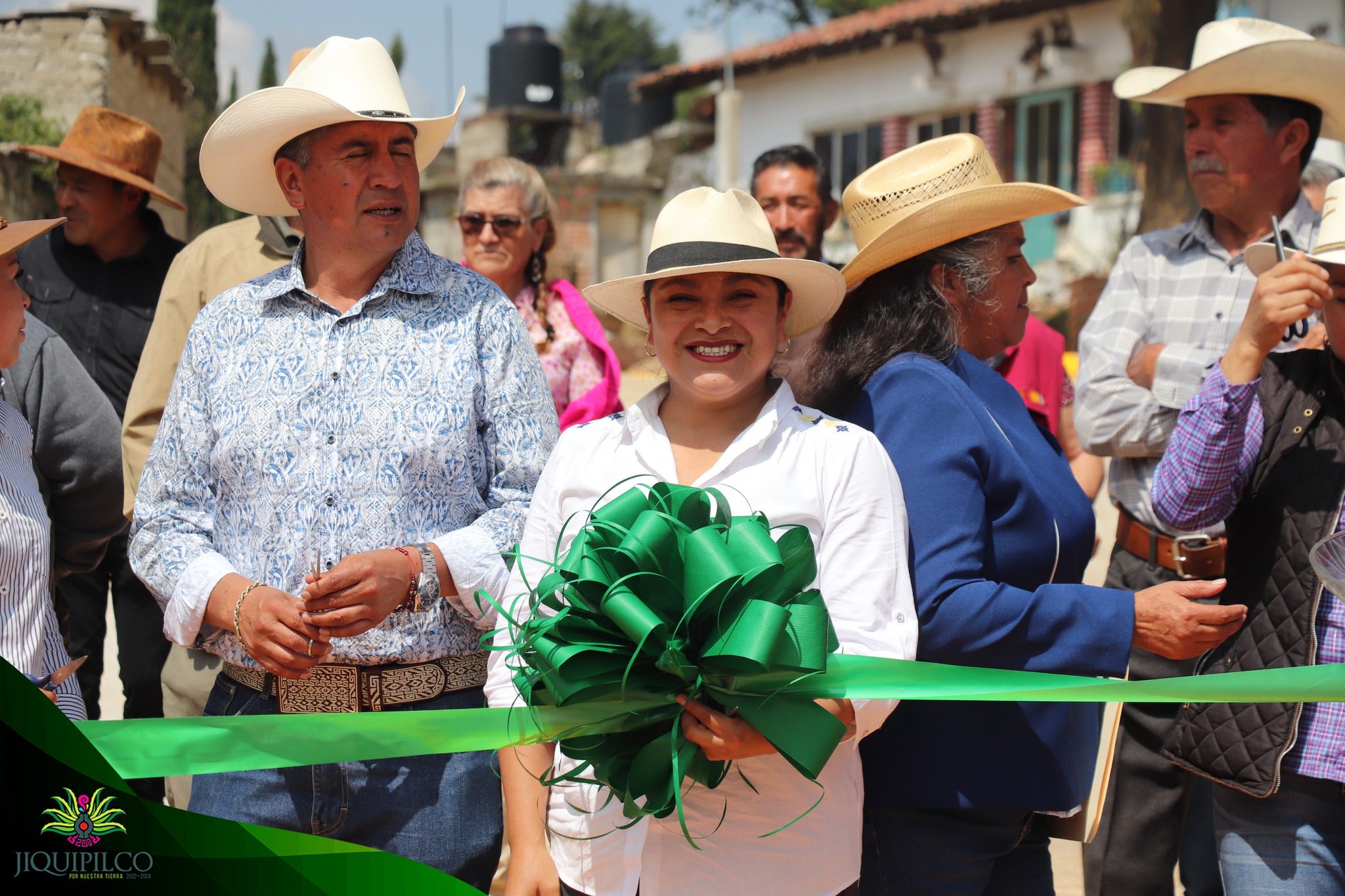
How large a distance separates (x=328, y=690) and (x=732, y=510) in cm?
100

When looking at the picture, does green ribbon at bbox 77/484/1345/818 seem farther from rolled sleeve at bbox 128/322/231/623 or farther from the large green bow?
rolled sleeve at bbox 128/322/231/623

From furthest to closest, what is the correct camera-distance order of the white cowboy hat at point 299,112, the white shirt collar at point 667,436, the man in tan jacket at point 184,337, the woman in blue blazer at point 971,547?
1. the man in tan jacket at point 184,337
2. the white cowboy hat at point 299,112
3. the woman in blue blazer at point 971,547
4. the white shirt collar at point 667,436

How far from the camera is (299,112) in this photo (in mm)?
3041

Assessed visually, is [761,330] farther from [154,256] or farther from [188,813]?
[154,256]

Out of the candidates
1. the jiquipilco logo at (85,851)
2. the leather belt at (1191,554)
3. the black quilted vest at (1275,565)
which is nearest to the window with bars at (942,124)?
the leather belt at (1191,554)

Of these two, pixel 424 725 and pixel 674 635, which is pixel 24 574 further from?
Result: pixel 674 635

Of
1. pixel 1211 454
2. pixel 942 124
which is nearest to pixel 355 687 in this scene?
pixel 1211 454

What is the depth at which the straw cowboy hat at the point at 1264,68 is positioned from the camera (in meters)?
3.94

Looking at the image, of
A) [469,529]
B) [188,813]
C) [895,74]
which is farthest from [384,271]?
[895,74]

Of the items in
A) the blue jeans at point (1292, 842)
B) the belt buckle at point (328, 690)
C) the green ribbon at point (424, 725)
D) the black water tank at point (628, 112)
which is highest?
the black water tank at point (628, 112)

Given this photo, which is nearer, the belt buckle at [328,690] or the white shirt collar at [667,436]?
the white shirt collar at [667,436]

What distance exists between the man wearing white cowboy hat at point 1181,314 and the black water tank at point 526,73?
105ft

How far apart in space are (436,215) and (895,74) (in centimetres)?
896

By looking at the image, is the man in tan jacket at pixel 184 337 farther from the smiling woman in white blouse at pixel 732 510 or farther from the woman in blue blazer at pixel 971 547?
the woman in blue blazer at pixel 971 547
